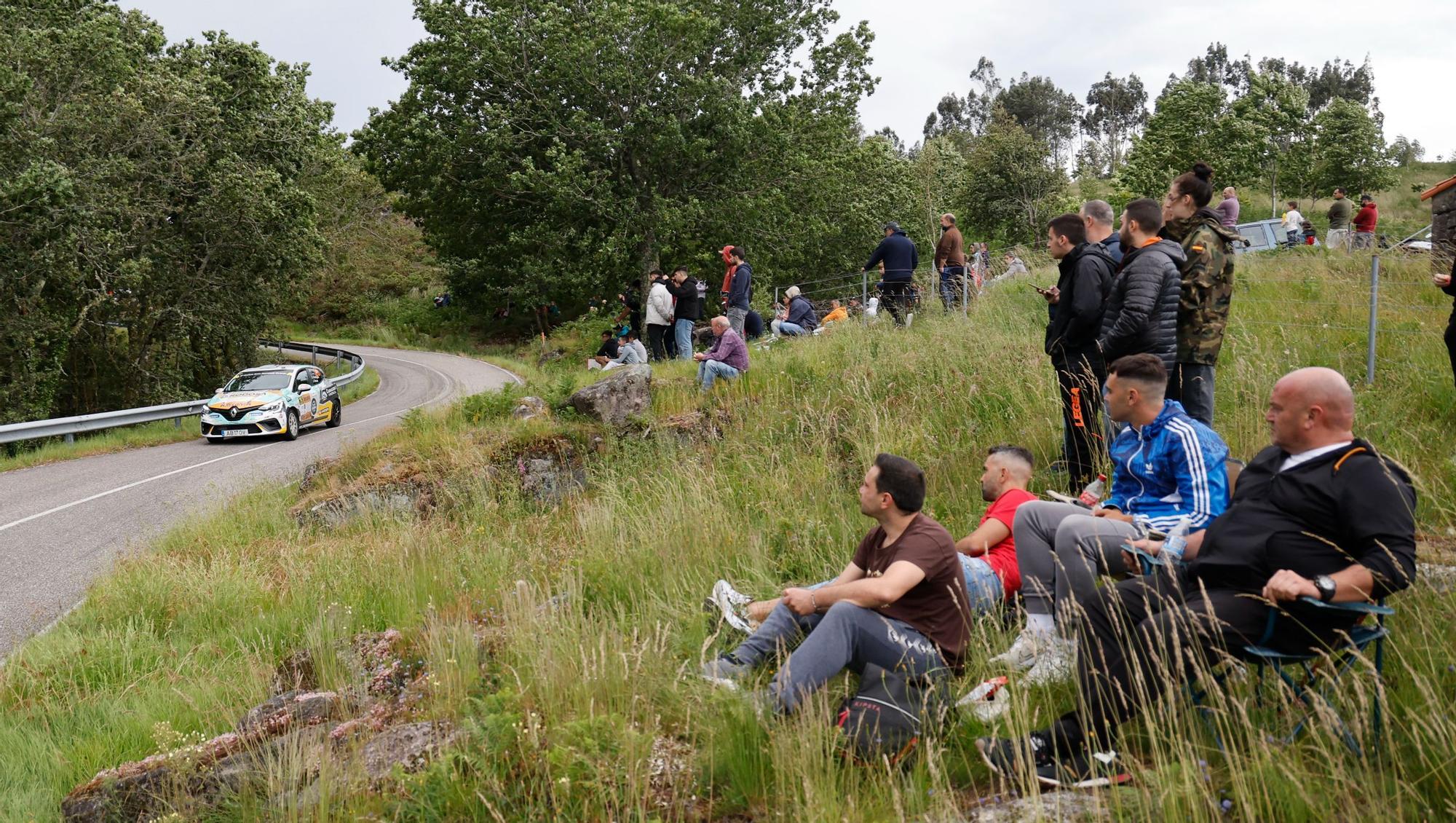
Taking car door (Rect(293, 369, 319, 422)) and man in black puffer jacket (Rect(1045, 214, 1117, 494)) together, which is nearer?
man in black puffer jacket (Rect(1045, 214, 1117, 494))

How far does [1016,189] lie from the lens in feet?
154

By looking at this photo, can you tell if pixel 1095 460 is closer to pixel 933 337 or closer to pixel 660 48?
pixel 933 337

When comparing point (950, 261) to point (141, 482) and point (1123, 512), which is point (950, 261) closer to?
point (1123, 512)

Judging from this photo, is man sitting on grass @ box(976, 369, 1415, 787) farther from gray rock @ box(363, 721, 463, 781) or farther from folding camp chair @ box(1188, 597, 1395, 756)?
gray rock @ box(363, 721, 463, 781)

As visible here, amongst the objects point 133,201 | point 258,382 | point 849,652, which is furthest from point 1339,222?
point 133,201

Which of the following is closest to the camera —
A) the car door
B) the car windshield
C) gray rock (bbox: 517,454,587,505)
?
gray rock (bbox: 517,454,587,505)

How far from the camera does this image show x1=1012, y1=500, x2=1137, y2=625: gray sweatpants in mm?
4160

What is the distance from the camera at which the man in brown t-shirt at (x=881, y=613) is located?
4109mm

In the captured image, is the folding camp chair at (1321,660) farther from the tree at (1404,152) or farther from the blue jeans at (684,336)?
the tree at (1404,152)

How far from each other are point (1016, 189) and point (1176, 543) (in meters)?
46.0

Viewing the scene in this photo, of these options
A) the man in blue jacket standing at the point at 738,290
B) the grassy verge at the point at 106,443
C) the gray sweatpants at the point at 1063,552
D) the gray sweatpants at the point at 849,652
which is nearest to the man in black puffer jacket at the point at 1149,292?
the gray sweatpants at the point at 1063,552

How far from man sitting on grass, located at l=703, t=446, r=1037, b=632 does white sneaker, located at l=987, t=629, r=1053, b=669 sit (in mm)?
329

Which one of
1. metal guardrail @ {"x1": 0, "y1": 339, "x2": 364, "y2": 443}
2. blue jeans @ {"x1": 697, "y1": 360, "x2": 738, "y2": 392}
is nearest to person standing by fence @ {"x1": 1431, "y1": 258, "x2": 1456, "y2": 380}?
blue jeans @ {"x1": 697, "y1": 360, "x2": 738, "y2": 392}

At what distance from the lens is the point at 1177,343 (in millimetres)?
6121
